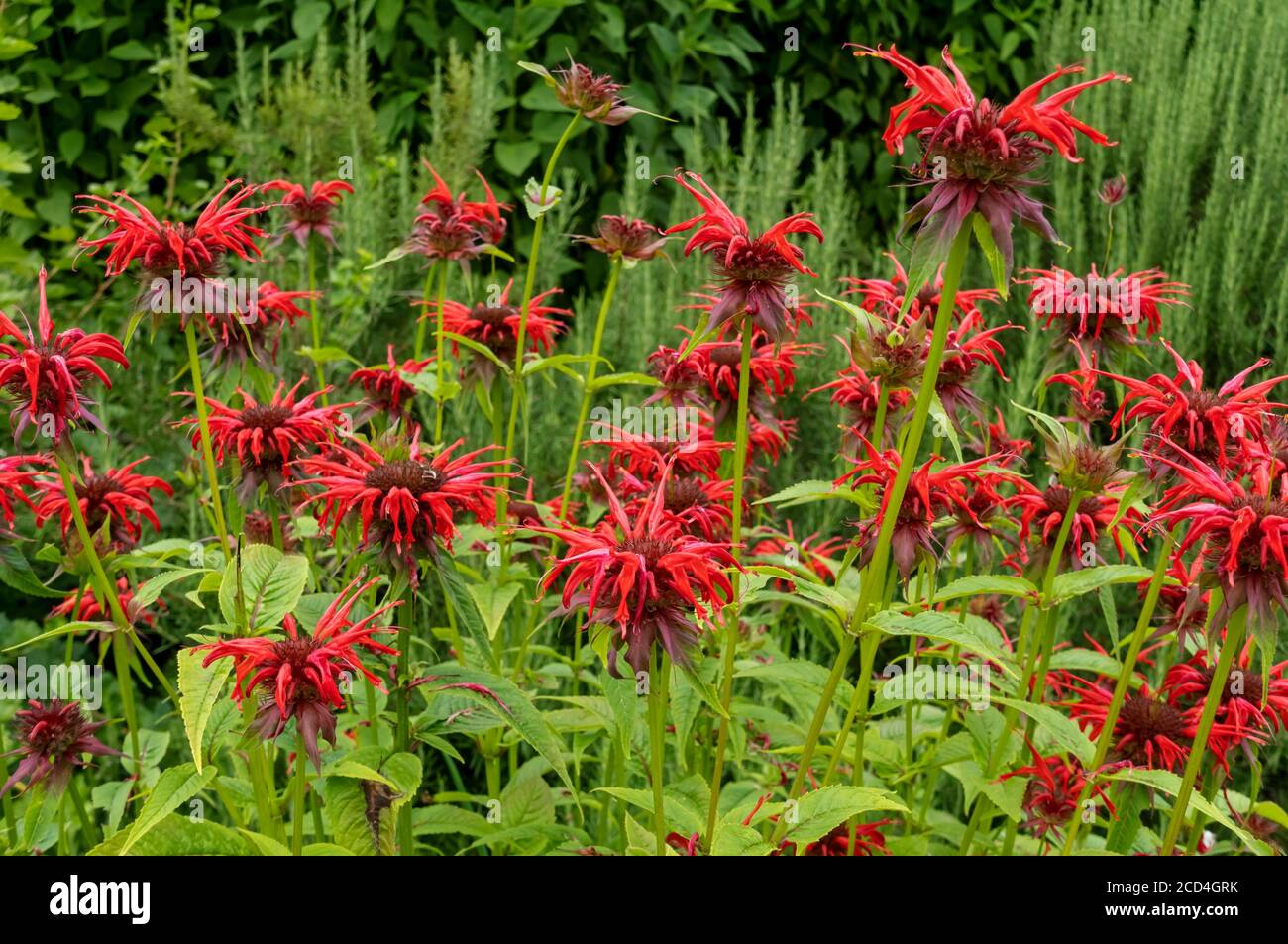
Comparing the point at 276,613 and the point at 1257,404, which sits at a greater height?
the point at 1257,404

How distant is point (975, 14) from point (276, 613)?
4.41 metres

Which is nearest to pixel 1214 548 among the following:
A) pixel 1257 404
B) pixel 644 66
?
pixel 1257 404

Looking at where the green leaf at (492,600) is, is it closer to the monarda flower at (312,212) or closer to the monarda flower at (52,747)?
the monarda flower at (52,747)

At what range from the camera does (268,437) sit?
5.71 feet

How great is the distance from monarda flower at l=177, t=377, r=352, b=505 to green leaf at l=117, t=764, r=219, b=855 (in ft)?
1.46

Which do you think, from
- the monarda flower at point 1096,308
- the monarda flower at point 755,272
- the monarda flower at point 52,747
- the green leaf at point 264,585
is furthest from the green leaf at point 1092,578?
the monarda flower at point 52,747

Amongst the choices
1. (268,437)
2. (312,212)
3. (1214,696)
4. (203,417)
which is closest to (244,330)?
(268,437)

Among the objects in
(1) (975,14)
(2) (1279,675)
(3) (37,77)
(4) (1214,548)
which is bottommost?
(2) (1279,675)

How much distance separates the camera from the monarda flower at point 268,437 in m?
1.72

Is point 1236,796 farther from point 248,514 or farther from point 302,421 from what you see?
point 248,514

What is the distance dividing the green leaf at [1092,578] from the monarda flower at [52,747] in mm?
1367

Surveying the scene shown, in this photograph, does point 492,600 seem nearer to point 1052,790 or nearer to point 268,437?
point 268,437

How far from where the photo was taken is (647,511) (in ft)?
4.69
